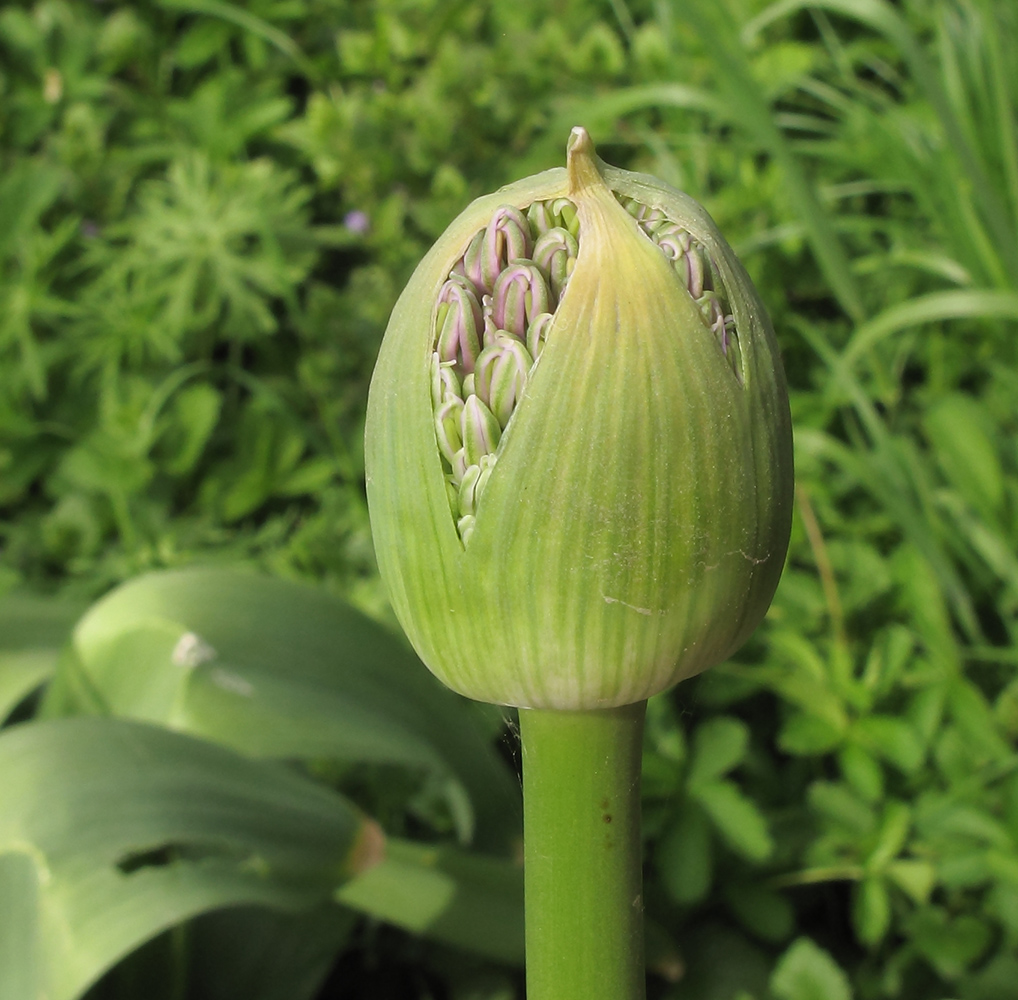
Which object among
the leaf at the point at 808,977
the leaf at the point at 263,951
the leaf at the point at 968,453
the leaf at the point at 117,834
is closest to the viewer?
the leaf at the point at 117,834

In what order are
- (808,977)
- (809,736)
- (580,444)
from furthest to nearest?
(809,736) → (808,977) → (580,444)

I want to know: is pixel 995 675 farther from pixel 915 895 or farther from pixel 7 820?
pixel 7 820

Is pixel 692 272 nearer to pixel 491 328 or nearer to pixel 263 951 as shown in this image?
pixel 491 328

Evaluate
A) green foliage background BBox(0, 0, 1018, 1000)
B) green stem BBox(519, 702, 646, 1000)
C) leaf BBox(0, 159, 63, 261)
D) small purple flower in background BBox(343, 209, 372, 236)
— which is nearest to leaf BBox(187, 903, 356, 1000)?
green foliage background BBox(0, 0, 1018, 1000)

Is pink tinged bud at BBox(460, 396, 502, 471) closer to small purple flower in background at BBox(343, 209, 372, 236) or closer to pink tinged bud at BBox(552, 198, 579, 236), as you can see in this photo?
pink tinged bud at BBox(552, 198, 579, 236)

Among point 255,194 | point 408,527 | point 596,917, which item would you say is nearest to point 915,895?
point 596,917

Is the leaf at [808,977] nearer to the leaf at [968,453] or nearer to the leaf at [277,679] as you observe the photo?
the leaf at [277,679]

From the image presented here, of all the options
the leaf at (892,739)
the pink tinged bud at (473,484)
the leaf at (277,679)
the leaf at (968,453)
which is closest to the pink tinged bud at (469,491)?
the pink tinged bud at (473,484)

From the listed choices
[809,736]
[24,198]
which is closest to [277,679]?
[809,736]
